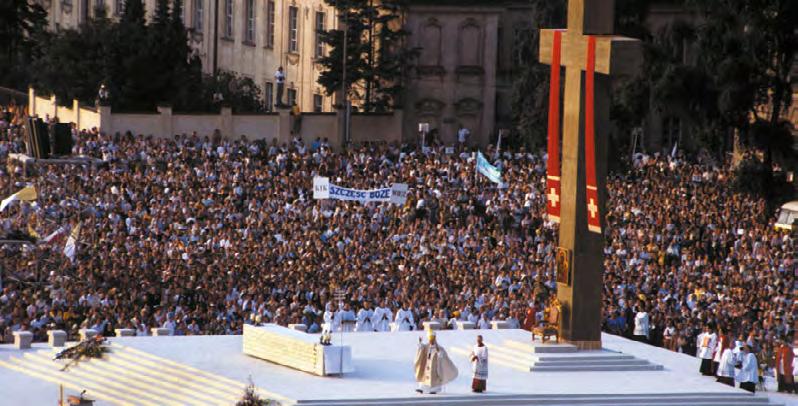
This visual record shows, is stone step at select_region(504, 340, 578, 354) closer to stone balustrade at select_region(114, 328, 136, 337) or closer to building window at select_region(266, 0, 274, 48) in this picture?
stone balustrade at select_region(114, 328, 136, 337)

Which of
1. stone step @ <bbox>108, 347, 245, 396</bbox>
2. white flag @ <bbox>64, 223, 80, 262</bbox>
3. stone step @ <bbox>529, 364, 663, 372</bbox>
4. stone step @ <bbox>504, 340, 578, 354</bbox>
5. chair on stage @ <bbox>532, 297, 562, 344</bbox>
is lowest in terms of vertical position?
stone step @ <bbox>108, 347, 245, 396</bbox>

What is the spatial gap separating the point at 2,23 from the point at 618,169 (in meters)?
35.9

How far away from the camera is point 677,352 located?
37.4 m

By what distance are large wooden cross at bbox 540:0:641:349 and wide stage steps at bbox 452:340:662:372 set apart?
42 cm

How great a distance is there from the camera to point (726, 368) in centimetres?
3344

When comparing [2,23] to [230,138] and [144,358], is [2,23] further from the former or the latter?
[144,358]

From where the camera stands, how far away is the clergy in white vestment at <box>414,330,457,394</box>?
30.8m

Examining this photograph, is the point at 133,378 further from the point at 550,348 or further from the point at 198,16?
the point at 198,16

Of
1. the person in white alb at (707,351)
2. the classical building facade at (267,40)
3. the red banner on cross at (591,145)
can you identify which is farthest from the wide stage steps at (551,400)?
the classical building facade at (267,40)

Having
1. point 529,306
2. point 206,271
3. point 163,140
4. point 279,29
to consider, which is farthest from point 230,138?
point 529,306

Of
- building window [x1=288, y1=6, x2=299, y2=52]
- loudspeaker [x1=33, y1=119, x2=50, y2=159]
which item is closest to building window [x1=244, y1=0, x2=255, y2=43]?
building window [x1=288, y1=6, x2=299, y2=52]

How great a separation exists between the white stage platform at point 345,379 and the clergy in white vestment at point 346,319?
314 cm

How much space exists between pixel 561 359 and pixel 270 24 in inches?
1555

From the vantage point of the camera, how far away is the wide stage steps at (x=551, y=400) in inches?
1196
